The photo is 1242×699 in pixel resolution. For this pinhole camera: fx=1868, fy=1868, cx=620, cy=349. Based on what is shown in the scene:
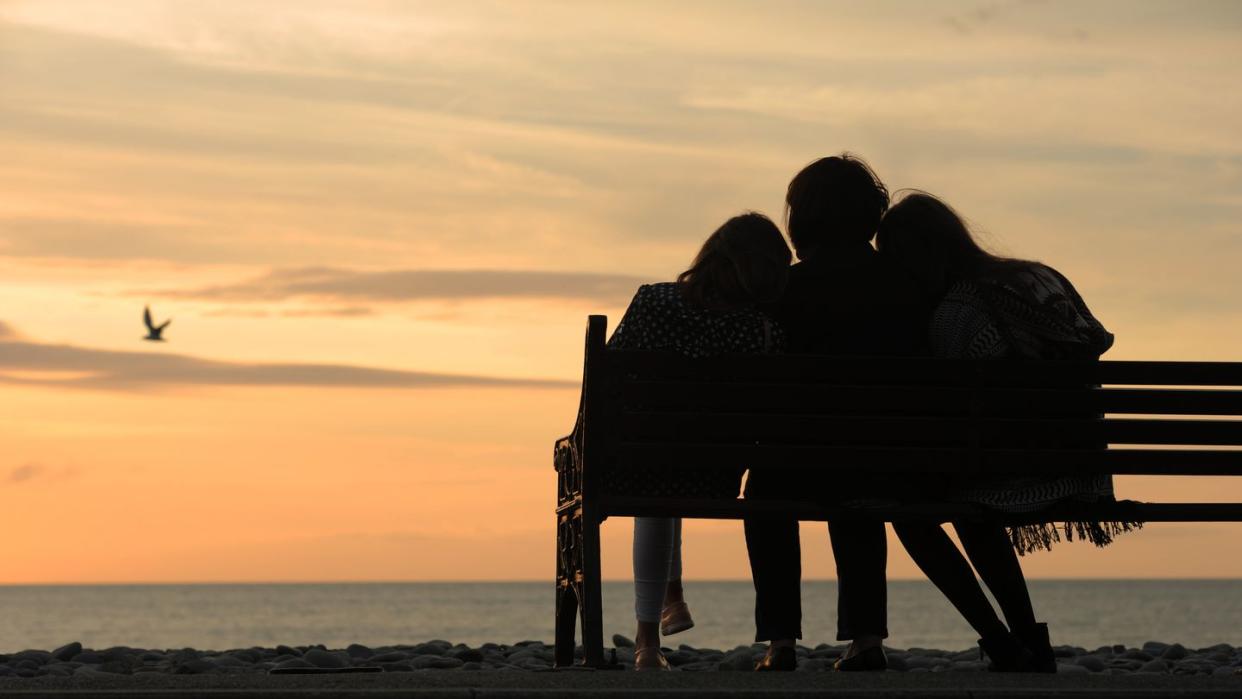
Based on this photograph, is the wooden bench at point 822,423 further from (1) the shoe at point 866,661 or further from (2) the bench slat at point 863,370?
(1) the shoe at point 866,661

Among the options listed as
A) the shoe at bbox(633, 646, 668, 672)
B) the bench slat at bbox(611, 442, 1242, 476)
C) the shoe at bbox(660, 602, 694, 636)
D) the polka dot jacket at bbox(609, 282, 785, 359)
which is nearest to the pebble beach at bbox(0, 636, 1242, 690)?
the shoe at bbox(660, 602, 694, 636)

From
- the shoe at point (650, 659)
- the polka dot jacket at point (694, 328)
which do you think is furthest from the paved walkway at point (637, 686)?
the polka dot jacket at point (694, 328)

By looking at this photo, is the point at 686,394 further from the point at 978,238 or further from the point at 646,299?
the point at 978,238

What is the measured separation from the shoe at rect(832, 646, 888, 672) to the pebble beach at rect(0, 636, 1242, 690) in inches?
77.9

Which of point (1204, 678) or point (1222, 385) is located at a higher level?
point (1222, 385)

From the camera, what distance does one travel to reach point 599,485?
21.7 ft

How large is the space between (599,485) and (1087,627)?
8207cm

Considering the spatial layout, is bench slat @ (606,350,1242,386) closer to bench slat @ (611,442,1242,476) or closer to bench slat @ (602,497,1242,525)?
bench slat @ (611,442,1242,476)

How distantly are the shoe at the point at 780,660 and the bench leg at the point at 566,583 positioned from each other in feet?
2.49

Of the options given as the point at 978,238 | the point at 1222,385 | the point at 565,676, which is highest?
the point at 978,238

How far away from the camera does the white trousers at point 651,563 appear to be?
6879 mm

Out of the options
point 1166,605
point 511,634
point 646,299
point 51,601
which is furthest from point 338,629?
point 646,299

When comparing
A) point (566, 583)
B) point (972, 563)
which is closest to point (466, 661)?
point (566, 583)

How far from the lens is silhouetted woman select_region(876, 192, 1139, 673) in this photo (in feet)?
21.1
